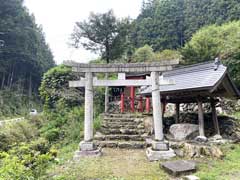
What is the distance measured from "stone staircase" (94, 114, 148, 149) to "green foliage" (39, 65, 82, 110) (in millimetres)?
3563

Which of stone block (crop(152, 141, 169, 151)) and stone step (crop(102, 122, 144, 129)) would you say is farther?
stone step (crop(102, 122, 144, 129))

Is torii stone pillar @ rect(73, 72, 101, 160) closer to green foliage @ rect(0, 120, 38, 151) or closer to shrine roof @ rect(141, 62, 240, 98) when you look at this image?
shrine roof @ rect(141, 62, 240, 98)

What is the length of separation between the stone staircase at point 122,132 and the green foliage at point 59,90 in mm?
3563

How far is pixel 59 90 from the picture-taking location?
13922 millimetres

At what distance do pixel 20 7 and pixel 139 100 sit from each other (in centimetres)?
2499

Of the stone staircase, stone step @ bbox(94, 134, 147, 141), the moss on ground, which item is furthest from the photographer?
stone step @ bbox(94, 134, 147, 141)

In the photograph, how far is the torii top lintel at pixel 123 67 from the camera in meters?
6.59

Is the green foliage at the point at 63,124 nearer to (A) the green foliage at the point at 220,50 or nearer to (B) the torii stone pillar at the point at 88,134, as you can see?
(B) the torii stone pillar at the point at 88,134

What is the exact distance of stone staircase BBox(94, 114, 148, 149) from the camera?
7.69 m

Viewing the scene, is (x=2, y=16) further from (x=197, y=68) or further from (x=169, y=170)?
(x=169, y=170)

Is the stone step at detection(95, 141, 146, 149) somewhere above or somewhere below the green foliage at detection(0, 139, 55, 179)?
below

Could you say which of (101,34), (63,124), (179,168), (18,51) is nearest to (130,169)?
(179,168)

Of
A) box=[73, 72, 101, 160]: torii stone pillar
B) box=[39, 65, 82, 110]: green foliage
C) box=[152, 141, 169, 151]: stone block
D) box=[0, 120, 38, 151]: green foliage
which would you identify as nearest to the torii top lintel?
box=[73, 72, 101, 160]: torii stone pillar

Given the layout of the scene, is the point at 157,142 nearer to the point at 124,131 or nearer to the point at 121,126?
the point at 124,131
